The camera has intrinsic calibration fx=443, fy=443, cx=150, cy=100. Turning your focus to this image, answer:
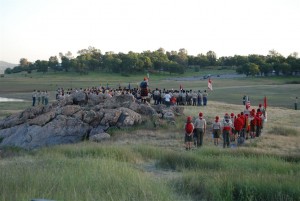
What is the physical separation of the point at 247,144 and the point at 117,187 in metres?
12.8

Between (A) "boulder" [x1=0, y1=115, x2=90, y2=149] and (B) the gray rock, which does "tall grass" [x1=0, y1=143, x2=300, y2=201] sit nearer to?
(B) the gray rock

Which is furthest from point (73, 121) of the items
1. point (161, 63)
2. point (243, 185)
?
point (161, 63)

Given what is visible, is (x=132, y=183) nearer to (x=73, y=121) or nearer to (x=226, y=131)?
(x=226, y=131)

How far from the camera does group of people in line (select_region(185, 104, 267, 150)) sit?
65.4ft

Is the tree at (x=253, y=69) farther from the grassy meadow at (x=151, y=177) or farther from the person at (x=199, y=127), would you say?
the grassy meadow at (x=151, y=177)

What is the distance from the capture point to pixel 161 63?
118812 millimetres

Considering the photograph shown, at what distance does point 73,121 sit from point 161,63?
9477 centimetres

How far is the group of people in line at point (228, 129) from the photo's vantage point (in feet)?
65.4

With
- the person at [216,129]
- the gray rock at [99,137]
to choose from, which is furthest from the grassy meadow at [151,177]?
the gray rock at [99,137]

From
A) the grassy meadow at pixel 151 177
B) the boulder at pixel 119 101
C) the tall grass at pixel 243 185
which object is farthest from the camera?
the boulder at pixel 119 101

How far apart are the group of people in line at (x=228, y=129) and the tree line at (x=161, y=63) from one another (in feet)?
275

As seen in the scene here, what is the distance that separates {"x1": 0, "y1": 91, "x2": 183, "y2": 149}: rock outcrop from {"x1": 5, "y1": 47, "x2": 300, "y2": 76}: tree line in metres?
81.9

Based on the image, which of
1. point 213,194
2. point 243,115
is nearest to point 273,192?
point 213,194

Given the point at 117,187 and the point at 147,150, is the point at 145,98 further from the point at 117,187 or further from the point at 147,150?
the point at 117,187
